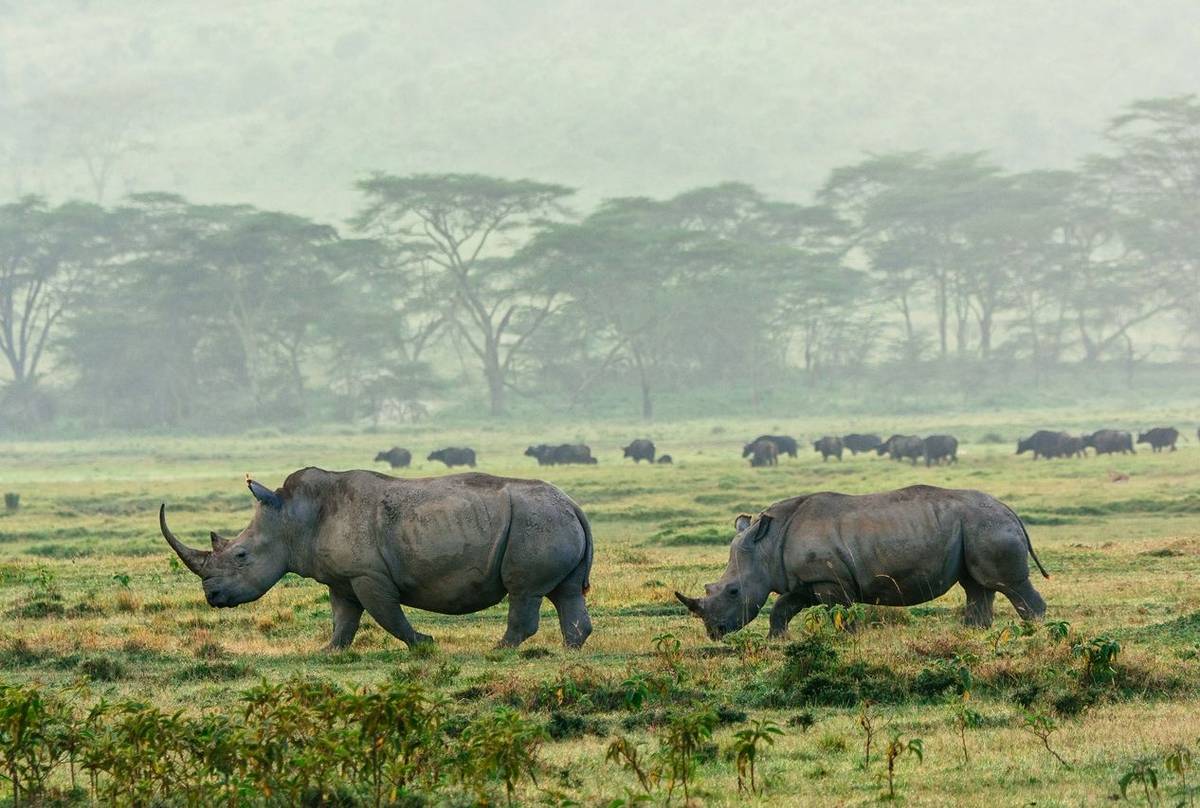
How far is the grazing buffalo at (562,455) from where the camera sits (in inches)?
2043

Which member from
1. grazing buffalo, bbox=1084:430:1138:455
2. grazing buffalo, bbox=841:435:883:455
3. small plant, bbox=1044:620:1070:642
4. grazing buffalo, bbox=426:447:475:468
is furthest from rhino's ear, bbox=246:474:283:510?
grazing buffalo, bbox=426:447:475:468

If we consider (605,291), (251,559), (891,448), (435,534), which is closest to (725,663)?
(435,534)

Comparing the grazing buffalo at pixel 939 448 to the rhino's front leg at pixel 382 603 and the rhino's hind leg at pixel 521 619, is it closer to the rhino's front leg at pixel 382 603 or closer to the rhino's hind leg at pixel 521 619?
the rhino's hind leg at pixel 521 619

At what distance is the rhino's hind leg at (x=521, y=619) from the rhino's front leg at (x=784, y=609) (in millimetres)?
2031

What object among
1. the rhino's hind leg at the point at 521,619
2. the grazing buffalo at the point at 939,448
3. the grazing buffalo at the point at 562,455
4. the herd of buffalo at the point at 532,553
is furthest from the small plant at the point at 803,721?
the grazing buffalo at the point at 562,455

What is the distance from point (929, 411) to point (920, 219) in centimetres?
1180

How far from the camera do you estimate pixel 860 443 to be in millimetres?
51844

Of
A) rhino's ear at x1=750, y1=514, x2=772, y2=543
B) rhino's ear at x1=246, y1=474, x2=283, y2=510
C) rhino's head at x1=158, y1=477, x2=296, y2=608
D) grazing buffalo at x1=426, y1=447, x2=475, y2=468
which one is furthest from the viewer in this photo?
grazing buffalo at x1=426, y1=447, x2=475, y2=468

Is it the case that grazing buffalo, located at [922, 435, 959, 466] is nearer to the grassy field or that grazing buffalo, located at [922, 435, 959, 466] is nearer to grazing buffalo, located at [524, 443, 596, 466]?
grazing buffalo, located at [524, 443, 596, 466]

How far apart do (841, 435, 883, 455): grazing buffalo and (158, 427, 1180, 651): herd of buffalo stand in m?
37.1

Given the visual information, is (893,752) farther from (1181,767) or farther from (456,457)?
(456,457)

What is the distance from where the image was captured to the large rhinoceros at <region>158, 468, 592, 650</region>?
537 inches

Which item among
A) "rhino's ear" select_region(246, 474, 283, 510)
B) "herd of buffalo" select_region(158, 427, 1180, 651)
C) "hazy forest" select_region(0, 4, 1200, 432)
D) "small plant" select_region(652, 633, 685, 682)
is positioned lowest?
"small plant" select_region(652, 633, 685, 682)

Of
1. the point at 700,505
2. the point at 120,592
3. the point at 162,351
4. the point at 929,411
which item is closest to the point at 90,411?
the point at 162,351
